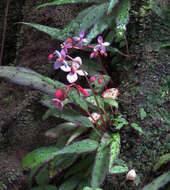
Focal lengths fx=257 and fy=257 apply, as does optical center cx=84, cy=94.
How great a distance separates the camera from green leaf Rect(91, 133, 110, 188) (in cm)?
140

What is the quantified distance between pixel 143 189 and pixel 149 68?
92cm

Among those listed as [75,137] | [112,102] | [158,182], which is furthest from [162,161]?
[75,137]

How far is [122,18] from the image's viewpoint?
6.35 feet

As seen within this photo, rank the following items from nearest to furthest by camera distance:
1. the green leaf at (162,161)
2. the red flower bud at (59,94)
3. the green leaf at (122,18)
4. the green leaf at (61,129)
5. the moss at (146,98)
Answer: the red flower bud at (59,94) < the green leaf at (162,161) < the moss at (146,98) < the green leaf at (61,129) < the green leaf at (122,18)

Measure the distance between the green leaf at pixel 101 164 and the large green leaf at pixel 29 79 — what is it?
0.45 meters

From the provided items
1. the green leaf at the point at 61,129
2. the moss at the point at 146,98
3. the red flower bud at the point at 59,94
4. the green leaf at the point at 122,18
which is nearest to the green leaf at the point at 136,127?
the moss at the point at 146,98

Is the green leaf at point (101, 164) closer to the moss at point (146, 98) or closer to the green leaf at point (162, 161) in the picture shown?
the moss at point (146, 98)

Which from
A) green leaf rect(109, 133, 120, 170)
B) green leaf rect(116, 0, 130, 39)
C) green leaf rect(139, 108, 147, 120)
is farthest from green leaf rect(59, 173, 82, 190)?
green leaf rect(116, 0, 130, 39)

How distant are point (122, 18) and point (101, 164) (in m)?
1.10

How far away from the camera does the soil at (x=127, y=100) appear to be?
163cm

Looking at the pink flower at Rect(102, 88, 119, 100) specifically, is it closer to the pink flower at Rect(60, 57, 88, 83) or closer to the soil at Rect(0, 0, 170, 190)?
the soil at Rect(0, 0, 170, 190)

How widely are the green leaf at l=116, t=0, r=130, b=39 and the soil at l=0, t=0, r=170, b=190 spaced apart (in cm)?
18

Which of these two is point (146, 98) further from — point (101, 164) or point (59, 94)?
point (59, 94)

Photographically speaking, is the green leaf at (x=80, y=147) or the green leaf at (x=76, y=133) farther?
the green leaf at (x=76, y=133)
